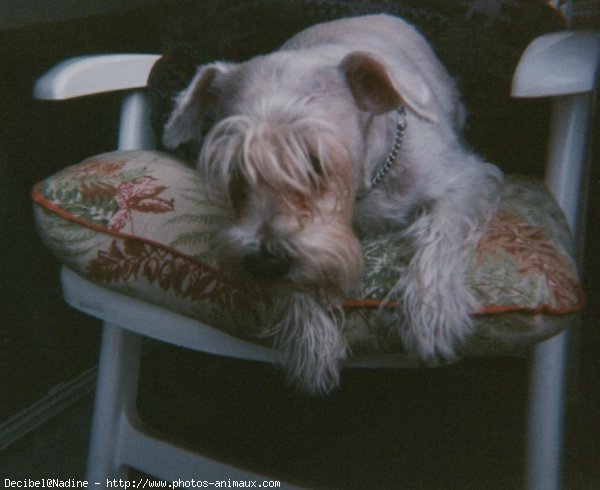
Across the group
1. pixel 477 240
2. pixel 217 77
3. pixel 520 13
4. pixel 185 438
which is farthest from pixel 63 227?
pixel 520 13

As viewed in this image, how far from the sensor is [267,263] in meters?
0.96

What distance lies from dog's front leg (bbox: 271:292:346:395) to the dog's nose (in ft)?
0.22

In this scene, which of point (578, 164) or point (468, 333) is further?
point (578, 164)

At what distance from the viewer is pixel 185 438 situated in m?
1.66

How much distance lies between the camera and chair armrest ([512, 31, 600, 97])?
1031mm

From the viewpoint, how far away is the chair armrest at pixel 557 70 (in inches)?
40.6

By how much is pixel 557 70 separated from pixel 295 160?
1.36 feet

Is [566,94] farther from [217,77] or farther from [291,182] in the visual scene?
[217,77]

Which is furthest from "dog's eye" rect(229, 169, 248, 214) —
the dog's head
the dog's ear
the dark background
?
the dark background

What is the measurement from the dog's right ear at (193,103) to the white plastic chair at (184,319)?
222 millimetres

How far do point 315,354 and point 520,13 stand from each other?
0.97 meters

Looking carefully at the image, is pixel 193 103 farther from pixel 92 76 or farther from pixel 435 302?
pixel 435 302

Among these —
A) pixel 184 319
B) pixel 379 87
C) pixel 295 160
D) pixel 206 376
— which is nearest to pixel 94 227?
pixel 184 319

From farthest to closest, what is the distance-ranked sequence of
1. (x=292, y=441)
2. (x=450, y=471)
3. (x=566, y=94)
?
(x=292, y=441), (x=450, y=471), (x=566, y=94)
